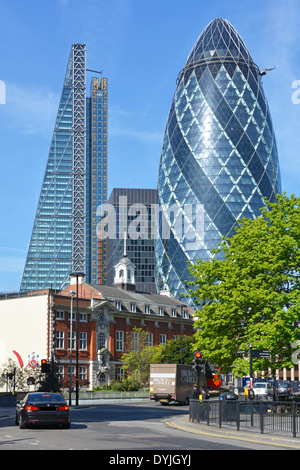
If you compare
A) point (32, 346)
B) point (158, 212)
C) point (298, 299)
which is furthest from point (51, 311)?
point (158, 212)

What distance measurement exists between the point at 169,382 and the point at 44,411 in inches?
1333

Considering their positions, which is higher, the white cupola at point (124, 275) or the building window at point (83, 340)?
the white cupola at point (124, 275)

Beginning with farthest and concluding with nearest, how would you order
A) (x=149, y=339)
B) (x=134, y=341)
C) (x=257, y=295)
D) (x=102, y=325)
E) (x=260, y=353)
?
(x=149, y=339), (x=134, y=341), (x=102, y=325), (x=257, y=295), (x=260, y=353)

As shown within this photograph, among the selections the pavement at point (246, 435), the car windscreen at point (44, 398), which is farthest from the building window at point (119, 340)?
the car windscreen at point (44, 398)

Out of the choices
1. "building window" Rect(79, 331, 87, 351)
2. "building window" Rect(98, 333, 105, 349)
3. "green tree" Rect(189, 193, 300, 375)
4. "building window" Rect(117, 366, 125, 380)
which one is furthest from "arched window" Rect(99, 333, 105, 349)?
"green tree" Rect(189, 193, 300, 375)

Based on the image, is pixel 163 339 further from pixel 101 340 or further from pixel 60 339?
pixel 60 339

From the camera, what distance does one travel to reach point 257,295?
40688mm

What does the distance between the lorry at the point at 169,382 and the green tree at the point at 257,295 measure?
44.7ft

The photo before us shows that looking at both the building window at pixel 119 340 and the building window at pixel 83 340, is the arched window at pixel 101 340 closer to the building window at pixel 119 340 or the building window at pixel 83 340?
the building window at pixel 83 340

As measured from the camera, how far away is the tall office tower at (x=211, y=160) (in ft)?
544

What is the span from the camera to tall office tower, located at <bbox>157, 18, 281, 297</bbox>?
544ft

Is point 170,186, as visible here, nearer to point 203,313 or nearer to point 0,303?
point 0,303

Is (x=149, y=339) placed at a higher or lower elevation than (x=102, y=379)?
higher

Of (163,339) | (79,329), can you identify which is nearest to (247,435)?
(79,329)
